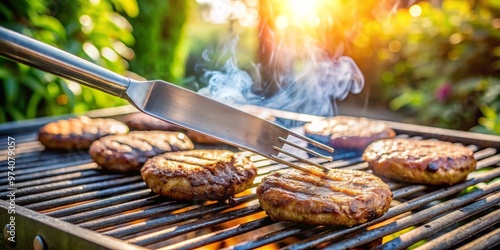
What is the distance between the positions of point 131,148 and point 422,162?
6.27 ft

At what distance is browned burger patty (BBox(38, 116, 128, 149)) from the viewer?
4.02 m

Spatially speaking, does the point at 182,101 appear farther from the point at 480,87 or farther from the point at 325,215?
the point at 480,87

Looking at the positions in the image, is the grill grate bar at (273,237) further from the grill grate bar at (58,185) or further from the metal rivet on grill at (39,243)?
the grill grate bar at (58,185)

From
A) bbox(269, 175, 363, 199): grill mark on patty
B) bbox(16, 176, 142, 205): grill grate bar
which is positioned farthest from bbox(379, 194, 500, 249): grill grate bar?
bbox(16, 176, 142, 205): grill grate bar

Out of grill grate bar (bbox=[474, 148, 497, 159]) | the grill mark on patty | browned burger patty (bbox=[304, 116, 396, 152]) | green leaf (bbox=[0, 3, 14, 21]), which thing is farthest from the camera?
green leaf (bbox=[0, 3, 14, 21])

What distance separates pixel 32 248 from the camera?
216 centimetres

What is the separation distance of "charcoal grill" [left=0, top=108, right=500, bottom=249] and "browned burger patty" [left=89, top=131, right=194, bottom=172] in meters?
0.09

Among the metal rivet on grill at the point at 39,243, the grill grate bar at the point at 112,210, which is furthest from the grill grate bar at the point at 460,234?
the metal rivet on grill at the point at 39,243

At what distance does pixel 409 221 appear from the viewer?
243 cm

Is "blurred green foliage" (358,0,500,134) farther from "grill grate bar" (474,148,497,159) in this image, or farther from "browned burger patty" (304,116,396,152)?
"browned burger patty" (304,116,396,152)

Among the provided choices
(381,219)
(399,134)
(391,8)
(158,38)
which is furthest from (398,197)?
(391,8)

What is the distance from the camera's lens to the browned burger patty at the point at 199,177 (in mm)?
2762

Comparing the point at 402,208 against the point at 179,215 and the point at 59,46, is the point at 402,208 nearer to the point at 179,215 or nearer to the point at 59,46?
the point at 179,215

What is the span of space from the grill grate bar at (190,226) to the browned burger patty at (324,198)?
148 mm
